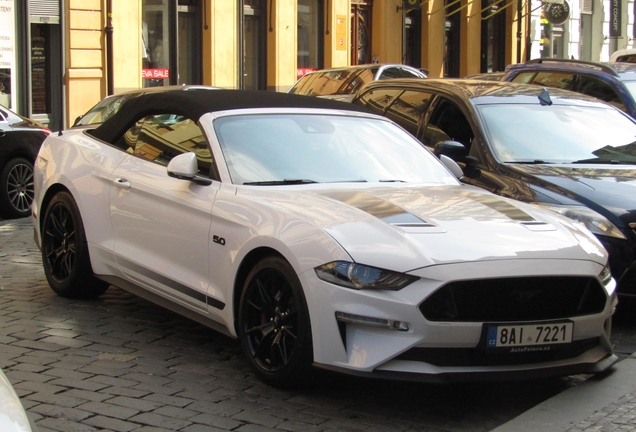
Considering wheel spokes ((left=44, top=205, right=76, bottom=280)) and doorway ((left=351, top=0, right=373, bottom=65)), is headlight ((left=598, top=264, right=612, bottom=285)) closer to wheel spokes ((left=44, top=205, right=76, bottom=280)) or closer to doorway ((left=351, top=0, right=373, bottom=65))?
wheel spokes ((left=44, top=205, right=76, bottom=280))

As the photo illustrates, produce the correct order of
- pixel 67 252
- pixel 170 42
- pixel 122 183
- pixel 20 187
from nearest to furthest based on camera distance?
pixel 122 183
pixel 67 252
pixel 20 187
pixel 170 42

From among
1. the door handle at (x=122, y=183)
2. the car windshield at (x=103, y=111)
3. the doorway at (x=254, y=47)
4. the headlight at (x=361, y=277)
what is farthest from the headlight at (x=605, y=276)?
the doorway at (x=254, y=47)

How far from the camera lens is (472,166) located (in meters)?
8.21

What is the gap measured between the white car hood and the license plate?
1.11ft

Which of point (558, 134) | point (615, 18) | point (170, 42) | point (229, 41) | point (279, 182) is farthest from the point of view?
point (615, 18)

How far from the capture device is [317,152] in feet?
21.2

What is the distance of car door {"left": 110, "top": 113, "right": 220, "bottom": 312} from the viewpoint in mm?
6141

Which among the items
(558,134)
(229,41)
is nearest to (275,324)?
(558,134)

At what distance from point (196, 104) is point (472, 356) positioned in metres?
2.60

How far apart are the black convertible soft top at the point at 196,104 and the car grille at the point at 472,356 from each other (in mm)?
2318

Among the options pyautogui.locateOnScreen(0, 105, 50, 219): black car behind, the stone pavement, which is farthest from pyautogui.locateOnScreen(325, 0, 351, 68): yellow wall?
the stone pavement

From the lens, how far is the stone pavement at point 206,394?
197 inches

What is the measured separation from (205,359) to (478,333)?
1.81m

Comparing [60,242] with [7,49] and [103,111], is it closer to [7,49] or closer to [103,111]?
[103,111]
